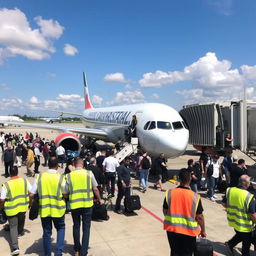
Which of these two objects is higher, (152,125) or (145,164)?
(152,125)

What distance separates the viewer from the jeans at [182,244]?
13.6 feet

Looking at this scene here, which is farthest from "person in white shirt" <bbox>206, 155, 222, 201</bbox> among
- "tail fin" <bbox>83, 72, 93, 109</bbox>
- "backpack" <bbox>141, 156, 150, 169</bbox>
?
"tail fin" <bbox>83, 72, 93, 109</bbox>

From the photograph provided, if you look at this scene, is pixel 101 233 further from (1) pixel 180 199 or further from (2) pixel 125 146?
(2) pixel 125 146

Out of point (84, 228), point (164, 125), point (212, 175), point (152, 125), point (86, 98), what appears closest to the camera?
point (84, 228)

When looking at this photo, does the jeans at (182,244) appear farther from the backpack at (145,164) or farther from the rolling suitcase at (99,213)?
the backpack at (145,164)

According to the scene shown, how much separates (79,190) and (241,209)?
331cm

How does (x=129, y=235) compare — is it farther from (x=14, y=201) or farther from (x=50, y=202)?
(x=14, y=201)

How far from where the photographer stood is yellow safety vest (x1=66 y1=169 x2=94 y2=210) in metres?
5.64

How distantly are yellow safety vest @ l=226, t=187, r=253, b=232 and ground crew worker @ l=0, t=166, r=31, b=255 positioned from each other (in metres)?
4.39

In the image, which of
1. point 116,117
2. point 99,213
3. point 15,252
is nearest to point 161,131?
point 99,213

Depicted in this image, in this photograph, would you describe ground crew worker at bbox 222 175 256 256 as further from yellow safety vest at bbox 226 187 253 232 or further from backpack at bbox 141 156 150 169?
backpack at bbox 141 156 150 169

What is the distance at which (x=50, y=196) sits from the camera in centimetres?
546

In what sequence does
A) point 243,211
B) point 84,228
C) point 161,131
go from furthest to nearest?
point 161,131
point 84,228
point 243,211

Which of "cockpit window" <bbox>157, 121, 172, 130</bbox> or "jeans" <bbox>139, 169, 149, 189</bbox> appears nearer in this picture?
"jeans" <bbox>139, 169, 149, 189</bbox>
